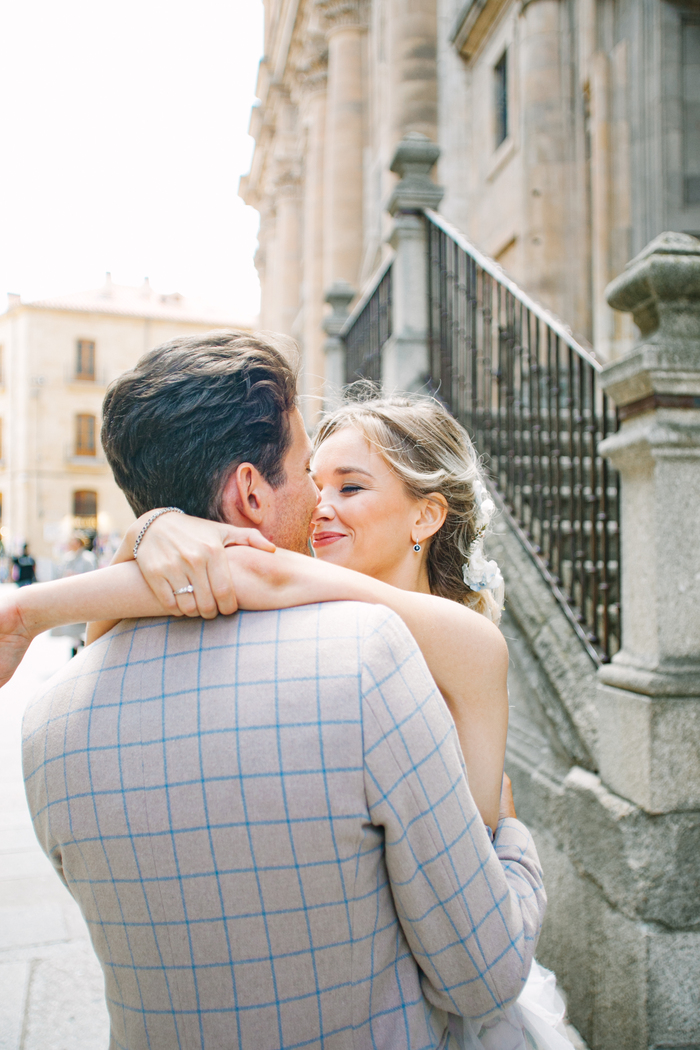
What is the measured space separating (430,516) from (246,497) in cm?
112

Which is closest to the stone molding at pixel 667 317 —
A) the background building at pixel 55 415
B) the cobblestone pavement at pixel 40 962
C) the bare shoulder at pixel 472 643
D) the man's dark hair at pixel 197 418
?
the bare shoulder at pixel 472 643

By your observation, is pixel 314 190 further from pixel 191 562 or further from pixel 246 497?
pixel 191 562

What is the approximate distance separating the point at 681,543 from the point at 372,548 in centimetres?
144

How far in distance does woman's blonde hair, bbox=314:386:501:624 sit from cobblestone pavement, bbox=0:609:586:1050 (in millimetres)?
2280

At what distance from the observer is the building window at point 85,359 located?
1980 inches

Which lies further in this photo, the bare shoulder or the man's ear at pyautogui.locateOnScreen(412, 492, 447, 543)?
the man's ear at pyautogui.locateOnScreen(412, 492, 447, 543)

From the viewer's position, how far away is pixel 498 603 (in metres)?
2.65

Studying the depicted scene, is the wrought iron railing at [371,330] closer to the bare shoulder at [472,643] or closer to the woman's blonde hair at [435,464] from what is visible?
the woman's blonde hair at [435,464]

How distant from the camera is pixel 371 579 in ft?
4.81

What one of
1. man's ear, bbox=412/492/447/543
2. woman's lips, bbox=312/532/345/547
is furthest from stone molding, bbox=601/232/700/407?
woman's lips, bbox=312/532/345/547

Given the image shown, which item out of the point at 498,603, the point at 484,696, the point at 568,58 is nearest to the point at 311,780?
the point at 484,696

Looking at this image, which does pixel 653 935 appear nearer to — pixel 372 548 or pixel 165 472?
pixel 372 548

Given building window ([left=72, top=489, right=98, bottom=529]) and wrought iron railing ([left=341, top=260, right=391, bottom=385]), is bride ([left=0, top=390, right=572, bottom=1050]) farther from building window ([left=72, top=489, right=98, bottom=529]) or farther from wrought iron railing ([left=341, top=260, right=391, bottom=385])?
building window ([left=72, top=489, right=98, bottom=529])

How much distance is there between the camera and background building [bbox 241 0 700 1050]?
304 centimetres
